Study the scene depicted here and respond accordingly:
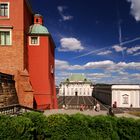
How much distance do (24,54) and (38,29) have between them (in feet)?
17.5

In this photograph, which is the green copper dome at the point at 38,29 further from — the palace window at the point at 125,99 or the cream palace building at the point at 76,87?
the cream palace building at the point at 76,87

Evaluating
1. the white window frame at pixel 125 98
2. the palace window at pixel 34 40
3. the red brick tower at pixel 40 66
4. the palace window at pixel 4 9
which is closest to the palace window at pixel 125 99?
the white window frame at pixel 125 98

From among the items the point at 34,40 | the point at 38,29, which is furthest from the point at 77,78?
the point at 34,40

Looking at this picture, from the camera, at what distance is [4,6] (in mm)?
30594

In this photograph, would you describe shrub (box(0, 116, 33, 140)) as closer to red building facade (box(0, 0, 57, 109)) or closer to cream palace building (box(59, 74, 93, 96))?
red building facade (box(0, 0, 57, 109))

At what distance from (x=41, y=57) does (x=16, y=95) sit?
6.74 metres

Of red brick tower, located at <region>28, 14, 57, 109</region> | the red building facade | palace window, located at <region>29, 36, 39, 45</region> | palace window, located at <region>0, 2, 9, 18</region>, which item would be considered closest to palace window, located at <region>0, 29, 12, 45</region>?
the red building facade

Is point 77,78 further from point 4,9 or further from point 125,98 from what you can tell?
point 4,9

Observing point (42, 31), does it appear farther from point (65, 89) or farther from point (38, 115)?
point (65, 89)

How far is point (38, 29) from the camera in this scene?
113ft

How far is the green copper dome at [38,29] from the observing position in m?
34.2

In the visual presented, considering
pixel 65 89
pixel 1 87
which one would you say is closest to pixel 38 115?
pixel 1 87

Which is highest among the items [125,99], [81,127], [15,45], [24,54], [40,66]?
[15,45]

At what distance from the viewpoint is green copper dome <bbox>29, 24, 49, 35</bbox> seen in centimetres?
3415
